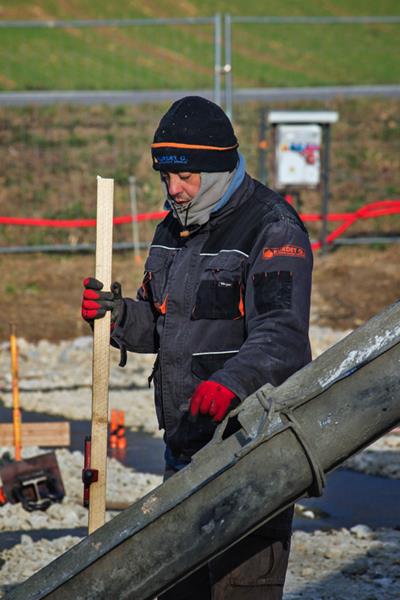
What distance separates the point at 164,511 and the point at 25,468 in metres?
4.04

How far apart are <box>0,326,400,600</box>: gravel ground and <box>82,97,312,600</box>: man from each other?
160cm

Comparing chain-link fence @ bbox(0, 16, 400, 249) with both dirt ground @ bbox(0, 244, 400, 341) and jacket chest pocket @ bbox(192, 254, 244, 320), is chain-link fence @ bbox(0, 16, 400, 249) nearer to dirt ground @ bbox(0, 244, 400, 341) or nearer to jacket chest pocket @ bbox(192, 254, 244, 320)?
dirt ground @ bbox(0, 244, 400, 341)

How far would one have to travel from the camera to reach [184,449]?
162 inches

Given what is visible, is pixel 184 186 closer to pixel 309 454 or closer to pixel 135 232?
pixel 309 454

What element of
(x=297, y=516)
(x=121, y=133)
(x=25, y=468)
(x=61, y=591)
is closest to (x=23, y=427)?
(x=25, y=468)

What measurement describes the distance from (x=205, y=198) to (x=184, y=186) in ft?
0.28

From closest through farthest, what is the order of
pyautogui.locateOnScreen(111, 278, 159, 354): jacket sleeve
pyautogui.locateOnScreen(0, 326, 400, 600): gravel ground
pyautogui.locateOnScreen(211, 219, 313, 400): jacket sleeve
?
pyautogui.locateOnScreen(211, 219, 313, 400): jacket sleeve, pyautogui.locateOnScreen(111, 278, 159, 354): jacket sleeve, pyautogui.locateOnScreen(0, 326, 400, 600): gravel ground

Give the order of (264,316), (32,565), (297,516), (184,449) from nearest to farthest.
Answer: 1. (264,316)
2. (184,449)
3. (32,565)
4. (297,516)

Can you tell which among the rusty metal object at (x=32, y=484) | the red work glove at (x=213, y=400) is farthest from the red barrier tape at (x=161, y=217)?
the red work glove at (x=213, y=400)

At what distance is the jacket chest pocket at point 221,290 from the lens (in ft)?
13.0

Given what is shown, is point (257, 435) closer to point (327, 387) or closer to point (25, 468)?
point (327, 387)

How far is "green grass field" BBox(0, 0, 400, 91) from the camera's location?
2273 centimetres

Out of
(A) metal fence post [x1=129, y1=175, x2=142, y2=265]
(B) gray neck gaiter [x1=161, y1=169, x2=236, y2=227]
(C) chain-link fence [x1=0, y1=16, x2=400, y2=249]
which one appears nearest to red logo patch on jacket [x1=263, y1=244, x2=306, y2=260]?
(B) gray neck gaiter [x1=161, y1=169, x2=236, y2=227]

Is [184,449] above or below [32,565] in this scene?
above
